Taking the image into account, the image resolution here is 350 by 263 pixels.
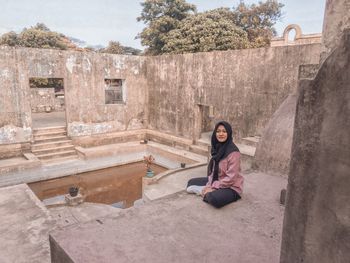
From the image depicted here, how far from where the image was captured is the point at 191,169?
334 inches

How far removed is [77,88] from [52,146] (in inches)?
97.6

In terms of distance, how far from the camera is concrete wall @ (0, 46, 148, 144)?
9.66 m

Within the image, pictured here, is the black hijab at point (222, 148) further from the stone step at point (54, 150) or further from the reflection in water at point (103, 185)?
the stone step at point (54, 150)

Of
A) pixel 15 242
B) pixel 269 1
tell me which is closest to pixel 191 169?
pixel 15 242

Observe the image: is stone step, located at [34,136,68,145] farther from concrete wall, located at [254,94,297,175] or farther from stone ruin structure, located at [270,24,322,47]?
stone ruin structure, located at [270,24,322,47]

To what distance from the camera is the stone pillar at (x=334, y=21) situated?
3277 millimetres

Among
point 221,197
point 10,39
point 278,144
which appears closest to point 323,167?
point 221,197

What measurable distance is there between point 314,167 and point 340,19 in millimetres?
2861

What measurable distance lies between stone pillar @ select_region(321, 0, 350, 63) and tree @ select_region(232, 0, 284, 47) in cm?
1796

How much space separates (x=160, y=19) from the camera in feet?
59.2

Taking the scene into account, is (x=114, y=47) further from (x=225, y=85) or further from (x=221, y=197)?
(x=221, y=197)

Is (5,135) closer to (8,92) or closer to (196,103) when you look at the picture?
(8,92)

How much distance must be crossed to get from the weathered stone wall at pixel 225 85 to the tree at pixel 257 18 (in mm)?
11367

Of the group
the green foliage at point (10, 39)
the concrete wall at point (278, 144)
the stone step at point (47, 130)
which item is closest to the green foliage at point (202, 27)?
the stone step at point (47, 130)
